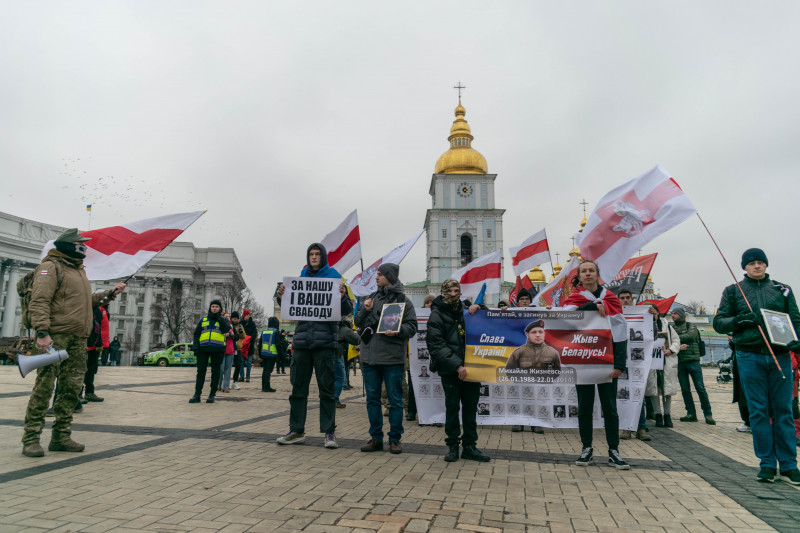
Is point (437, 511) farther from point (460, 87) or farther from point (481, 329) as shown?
point (460, 87)

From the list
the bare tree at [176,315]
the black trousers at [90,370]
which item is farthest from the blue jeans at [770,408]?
the bare tree at [176,315]

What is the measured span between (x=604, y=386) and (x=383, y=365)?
8.11 feet

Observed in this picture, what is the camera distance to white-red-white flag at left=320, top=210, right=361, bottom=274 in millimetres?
8992

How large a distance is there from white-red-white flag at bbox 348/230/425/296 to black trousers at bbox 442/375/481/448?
374 centimetres

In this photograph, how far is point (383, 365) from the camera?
595cm

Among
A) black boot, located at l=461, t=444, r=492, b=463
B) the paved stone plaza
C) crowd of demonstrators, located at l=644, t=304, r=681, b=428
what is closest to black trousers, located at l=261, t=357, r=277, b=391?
the paved stone plaza

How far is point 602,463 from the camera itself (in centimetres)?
549

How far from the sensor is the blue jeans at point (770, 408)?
16.2 feet

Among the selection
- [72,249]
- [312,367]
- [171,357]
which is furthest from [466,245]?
[72,249]

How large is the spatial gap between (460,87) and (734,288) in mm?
74876

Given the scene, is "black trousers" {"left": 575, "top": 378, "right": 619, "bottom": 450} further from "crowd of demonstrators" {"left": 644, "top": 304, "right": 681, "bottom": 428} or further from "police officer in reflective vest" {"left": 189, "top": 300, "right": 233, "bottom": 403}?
"police officer in reflective vest" {"left": 189, "top": 300, "right": 233, "bottom": 403}

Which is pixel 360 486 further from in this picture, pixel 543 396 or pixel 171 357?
pixel 171 357

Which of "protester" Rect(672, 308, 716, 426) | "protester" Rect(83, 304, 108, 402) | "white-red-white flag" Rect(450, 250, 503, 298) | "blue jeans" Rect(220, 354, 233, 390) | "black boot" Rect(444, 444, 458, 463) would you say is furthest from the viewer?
"blue jeans" Rect(220, 354, 233, 390)

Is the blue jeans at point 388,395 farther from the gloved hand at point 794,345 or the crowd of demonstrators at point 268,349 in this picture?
the crowd of demonstrators at point 268,349
